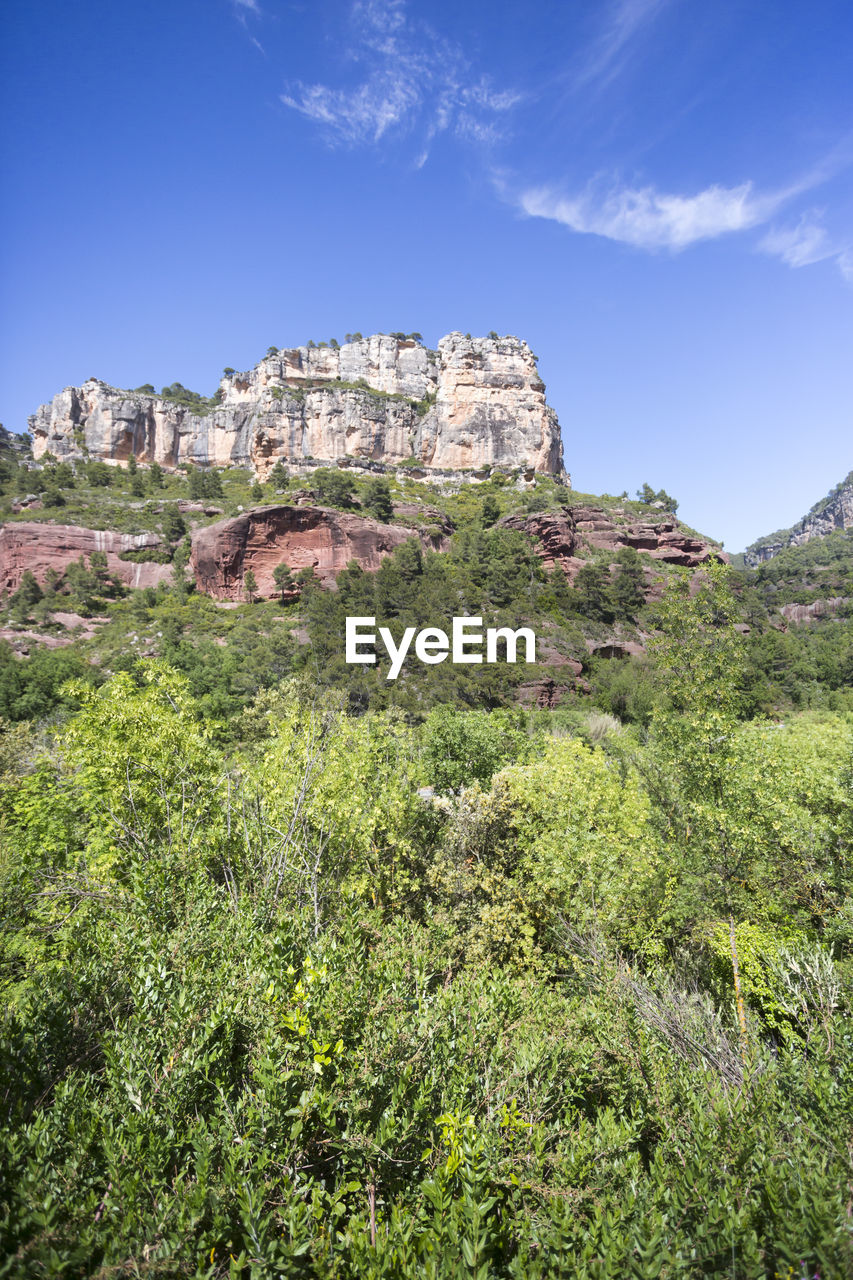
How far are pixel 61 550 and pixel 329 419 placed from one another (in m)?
55.6

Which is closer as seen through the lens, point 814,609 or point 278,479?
point 814,609

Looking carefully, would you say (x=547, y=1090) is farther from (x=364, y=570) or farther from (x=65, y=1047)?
(x=364, y=570)

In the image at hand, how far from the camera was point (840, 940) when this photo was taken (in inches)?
445

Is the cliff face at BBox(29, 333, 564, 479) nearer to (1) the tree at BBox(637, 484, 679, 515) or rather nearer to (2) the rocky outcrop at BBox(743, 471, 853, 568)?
(1) the tree at BBox(637, 484, 679, 515)

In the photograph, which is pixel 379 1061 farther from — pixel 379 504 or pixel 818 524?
pixel 818 524

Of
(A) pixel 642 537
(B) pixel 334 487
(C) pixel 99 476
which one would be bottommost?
(A) pixel 642 537

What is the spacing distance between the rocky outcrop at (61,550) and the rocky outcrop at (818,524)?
13631 cm

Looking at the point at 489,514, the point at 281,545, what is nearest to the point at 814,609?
the point at 489,514

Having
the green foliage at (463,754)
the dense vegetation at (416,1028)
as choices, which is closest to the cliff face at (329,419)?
the green foliage at (463,754)

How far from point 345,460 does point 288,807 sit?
316ft

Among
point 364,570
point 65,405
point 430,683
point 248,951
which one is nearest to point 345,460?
point 364,570

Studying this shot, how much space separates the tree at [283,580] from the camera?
212 ft

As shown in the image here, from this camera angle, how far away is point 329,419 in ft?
337

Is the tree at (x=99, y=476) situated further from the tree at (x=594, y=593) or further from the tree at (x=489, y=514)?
the tree at (x=594, y=593)
